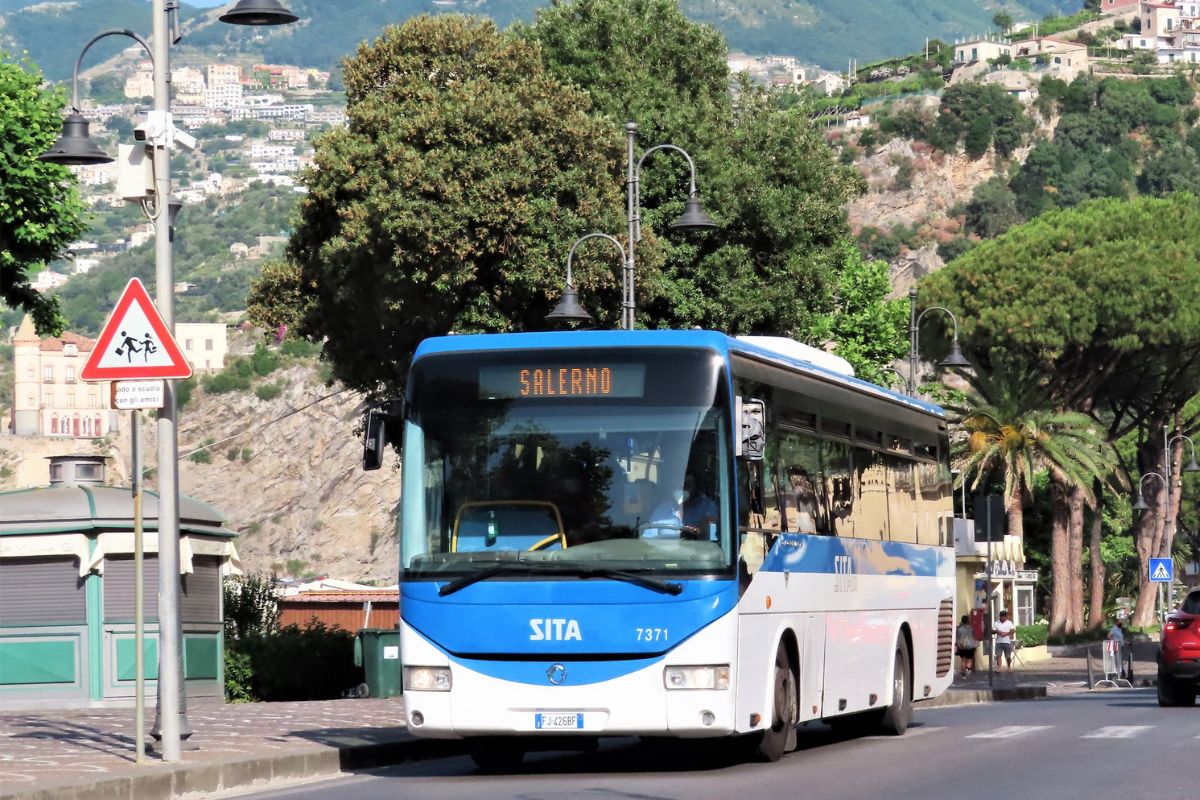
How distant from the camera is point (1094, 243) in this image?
57.8 m

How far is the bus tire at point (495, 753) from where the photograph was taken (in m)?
14.7

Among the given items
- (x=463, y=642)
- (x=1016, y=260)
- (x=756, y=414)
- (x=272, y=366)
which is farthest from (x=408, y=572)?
(x=272, y=366)

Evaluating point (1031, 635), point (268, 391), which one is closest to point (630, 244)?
point (1031, 635)

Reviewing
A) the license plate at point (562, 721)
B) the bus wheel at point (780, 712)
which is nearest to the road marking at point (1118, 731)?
the bus wheel at point (780, 712)

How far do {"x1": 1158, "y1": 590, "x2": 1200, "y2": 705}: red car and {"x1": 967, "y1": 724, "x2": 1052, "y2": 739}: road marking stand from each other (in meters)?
4.85

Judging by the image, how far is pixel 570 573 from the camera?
1340 centimetres

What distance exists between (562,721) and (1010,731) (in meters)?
7.01

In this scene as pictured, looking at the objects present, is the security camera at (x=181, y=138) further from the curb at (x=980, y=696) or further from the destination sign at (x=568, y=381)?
the curb at (x=980, y=696)

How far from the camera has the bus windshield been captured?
13.4 m

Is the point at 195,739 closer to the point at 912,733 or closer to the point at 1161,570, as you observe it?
the point at 912,733

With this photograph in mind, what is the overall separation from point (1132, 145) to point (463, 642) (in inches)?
7406

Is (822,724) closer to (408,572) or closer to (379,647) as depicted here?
(379,647)

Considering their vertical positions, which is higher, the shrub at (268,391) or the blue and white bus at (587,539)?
the shrub at (268,391)

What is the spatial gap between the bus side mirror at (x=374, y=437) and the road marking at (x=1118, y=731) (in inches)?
299
